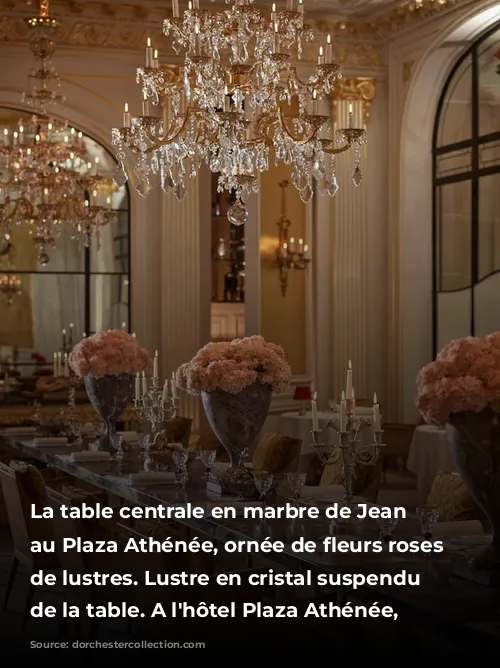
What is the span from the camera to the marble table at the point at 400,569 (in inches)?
128

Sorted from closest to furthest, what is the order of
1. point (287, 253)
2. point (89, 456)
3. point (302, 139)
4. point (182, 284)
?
point (89, 456) → point (302, 139) → point (182, 284) → point (287, 253)

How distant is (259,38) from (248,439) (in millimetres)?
2640

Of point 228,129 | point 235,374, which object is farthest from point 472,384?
point 228,129

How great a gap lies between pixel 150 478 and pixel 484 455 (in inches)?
98.1

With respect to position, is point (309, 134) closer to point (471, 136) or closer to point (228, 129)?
point (228, 129)

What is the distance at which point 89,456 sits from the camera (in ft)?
22.5

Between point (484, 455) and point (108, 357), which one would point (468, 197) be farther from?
point (484, 455)

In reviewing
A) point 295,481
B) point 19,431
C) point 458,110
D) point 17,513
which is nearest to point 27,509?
point 17,513

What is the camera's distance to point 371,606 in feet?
11.8

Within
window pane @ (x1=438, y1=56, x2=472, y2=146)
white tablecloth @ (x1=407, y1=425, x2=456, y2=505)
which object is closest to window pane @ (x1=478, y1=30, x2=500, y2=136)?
window pane @ (x1=438, y1=56, x2=472, y2=146)

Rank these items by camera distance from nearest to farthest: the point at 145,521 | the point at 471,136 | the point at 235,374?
1. the point at 235,374
2. the point at 145,521
3. the point at 471,136

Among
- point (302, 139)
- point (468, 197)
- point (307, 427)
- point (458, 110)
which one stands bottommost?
point (307, 427)

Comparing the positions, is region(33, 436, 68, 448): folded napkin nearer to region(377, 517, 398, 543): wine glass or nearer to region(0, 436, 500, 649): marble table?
region(0, 436, 500, 649): marble table

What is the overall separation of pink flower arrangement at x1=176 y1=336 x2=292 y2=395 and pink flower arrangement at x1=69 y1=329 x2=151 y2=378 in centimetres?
174
